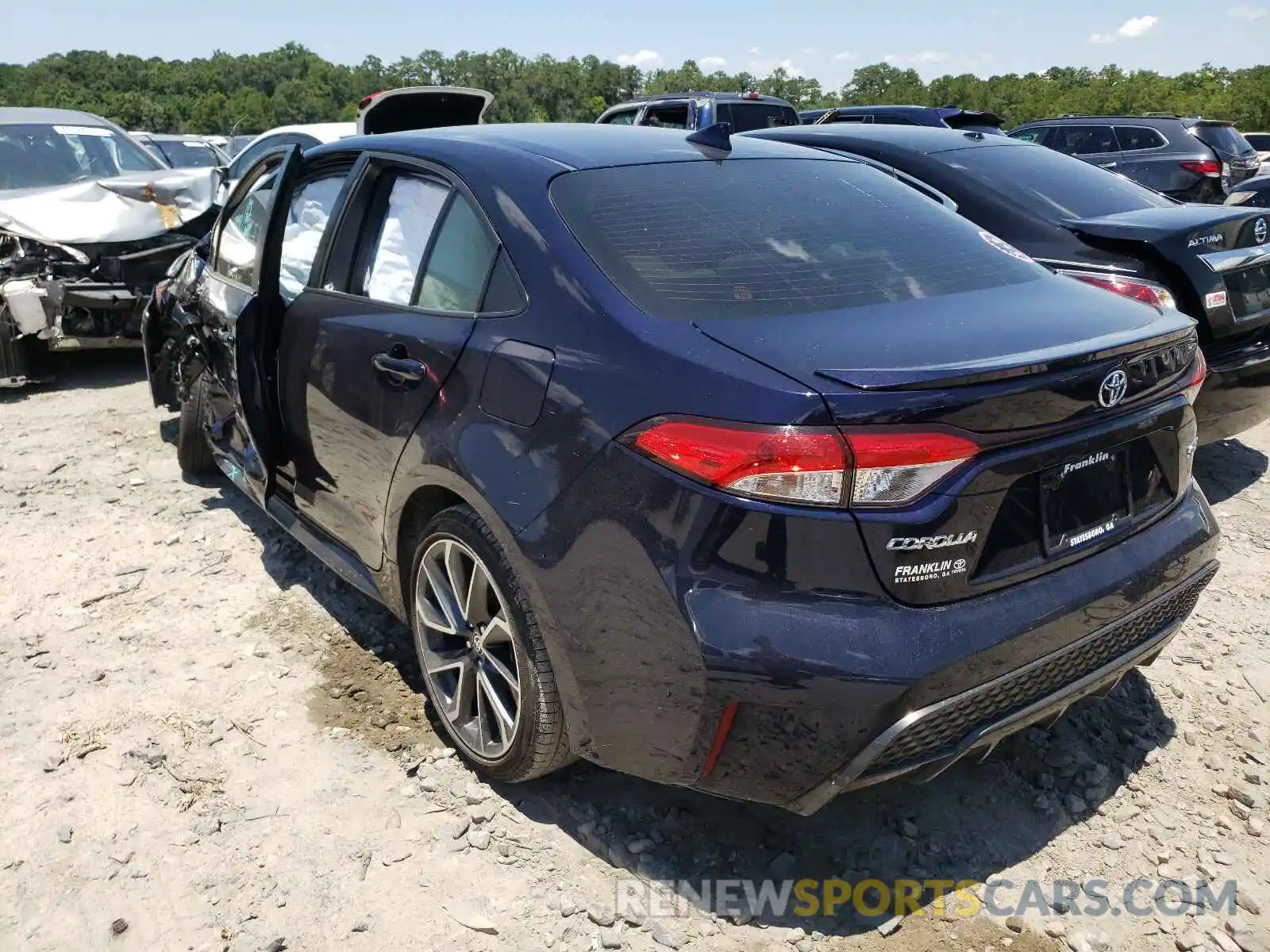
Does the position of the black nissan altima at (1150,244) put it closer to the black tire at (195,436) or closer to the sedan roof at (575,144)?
the sedan roof at (575,144)

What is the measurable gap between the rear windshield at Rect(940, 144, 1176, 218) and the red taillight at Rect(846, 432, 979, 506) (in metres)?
3.28

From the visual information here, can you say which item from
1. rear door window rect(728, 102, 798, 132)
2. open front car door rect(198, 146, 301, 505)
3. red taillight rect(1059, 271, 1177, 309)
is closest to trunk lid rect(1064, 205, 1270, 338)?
red taillight rect(1059, 271, 1177, 309)

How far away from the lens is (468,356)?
8.13ft

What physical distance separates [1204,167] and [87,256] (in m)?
13.1

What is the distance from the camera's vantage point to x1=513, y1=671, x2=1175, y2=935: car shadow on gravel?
7.98 ft

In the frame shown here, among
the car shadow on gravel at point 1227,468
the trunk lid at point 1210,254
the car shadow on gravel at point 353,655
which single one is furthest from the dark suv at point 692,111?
the car shadow on gravel at point 353,655

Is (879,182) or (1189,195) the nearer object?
(879,182)

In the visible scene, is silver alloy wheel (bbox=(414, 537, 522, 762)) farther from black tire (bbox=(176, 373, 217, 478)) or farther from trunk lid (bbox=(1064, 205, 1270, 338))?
trunk lid (bbox=(1064, 205, 1270, 338))

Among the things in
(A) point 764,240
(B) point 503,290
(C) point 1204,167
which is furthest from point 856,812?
(C) point 1204,167

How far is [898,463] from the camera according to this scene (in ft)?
6.15

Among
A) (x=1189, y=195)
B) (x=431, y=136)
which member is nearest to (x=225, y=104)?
(x=1189, y=195)

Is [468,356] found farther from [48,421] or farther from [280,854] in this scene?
[48,421]

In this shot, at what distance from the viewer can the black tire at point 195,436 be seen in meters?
4.73

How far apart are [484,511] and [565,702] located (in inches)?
19.6
